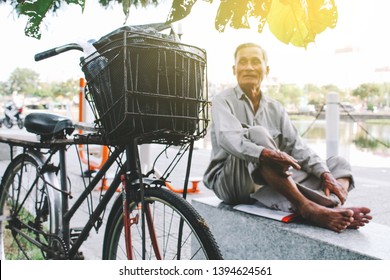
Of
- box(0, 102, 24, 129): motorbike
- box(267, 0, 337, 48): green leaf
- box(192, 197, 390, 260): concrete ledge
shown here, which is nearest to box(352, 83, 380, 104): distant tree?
box(192, 197, 390, 260): concrete ledge

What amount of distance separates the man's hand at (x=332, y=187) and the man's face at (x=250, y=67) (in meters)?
0.58

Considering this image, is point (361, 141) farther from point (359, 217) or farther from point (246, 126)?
point (359, 217)

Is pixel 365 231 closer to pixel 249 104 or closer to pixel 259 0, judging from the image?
pixel 249 104

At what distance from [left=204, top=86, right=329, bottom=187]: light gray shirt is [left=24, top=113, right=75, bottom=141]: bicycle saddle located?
708 mm

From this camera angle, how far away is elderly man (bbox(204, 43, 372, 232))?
1736mm

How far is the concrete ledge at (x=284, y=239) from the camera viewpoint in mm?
1522

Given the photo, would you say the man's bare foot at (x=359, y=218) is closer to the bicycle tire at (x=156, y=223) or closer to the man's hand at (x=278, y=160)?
the man's hand at (x=278, y=160)

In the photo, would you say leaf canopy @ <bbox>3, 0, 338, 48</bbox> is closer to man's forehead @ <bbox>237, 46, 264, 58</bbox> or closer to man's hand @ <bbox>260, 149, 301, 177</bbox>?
man's hand @ <bbox>260, 149, 301, 177</bbox>

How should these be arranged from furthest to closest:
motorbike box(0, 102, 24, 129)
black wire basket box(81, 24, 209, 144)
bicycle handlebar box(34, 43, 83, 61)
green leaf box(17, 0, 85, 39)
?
motorbike box(0, 102, 24, 129), bicycle handlebar box(34, 43, 83, 61), black wire basket box(81, 24, 209, 144), green leaf box(17, 0, 85, 39)

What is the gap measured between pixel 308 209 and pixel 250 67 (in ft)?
2.54

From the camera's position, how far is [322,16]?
0.66 m

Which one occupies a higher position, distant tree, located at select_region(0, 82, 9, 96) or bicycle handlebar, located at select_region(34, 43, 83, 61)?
bicycle handlebar, located at select_region(34, 43, 83, 61)

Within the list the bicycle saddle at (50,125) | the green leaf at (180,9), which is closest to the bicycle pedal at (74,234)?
the bicycle saddle at (50,125)
